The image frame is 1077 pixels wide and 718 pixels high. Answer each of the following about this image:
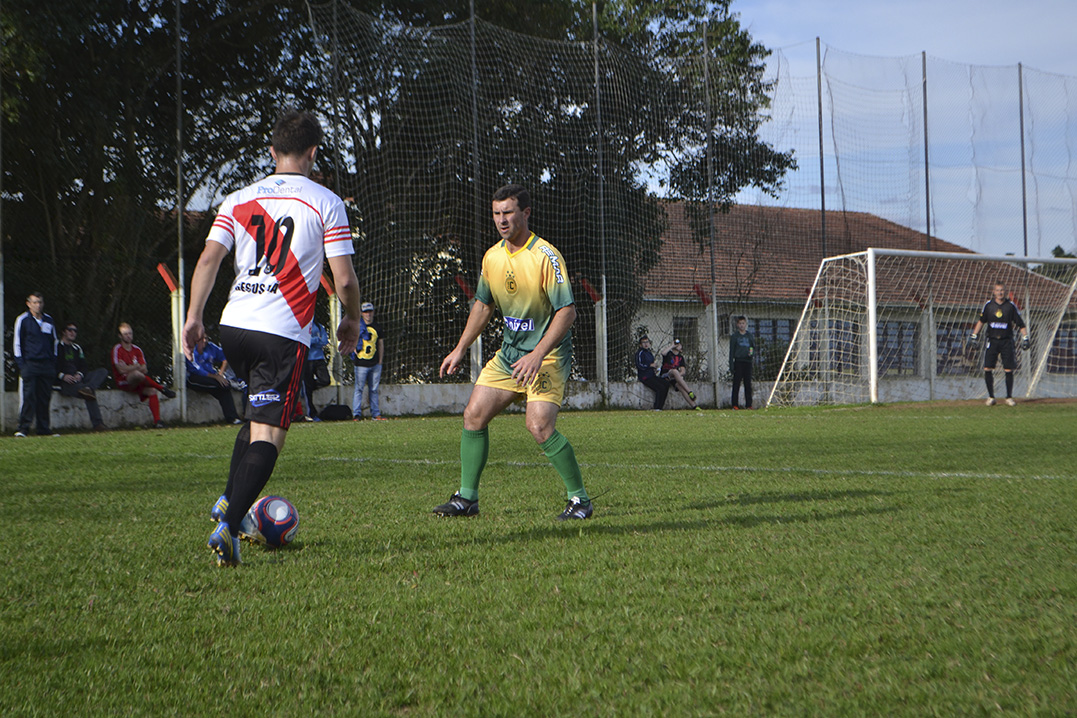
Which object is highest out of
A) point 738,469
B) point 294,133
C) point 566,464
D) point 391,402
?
point 294,133

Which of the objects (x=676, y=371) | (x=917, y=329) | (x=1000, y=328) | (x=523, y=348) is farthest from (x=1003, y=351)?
(x=523, y=348)

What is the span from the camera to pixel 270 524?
4250 millimetres

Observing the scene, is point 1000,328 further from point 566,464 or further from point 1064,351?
point 566,464

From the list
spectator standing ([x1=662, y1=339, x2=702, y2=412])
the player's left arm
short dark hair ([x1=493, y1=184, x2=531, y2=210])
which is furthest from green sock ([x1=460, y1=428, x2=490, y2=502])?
spectator standing ([x1=662, y1=339, x2=702, y2=412])

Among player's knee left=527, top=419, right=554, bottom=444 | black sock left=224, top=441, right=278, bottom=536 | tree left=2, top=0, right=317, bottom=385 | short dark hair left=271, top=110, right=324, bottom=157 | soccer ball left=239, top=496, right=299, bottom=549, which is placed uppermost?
tree left=2, top=0, right=317, bottom=385

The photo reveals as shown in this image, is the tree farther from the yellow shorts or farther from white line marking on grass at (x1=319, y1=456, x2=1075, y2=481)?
the yellow shorts

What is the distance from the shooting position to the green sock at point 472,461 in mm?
5301

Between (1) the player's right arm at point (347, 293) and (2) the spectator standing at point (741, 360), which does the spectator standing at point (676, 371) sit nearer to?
(2) the spectator standing at point (741, 360)

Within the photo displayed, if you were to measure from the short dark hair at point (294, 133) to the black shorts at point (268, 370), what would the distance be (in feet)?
2.83

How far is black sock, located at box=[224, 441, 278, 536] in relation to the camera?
12.8ft

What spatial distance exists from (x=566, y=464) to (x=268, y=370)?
185 cm

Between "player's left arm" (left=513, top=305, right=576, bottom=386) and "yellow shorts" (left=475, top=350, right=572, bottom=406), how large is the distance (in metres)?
0.09

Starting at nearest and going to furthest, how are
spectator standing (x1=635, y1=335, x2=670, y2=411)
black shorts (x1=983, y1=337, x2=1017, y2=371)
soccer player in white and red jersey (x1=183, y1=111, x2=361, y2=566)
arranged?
soccer player in white and red jersey (x1=183, y1=111, x2=361, y2=566), black shorts (x1=983, y1=337, x2=1017, y2=371), spectator standing (x1=635, y1=335, x2=670, y2=411)

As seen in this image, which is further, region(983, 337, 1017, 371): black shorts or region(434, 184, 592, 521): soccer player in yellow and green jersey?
region(983, 337, 1017, 371): black shorts
